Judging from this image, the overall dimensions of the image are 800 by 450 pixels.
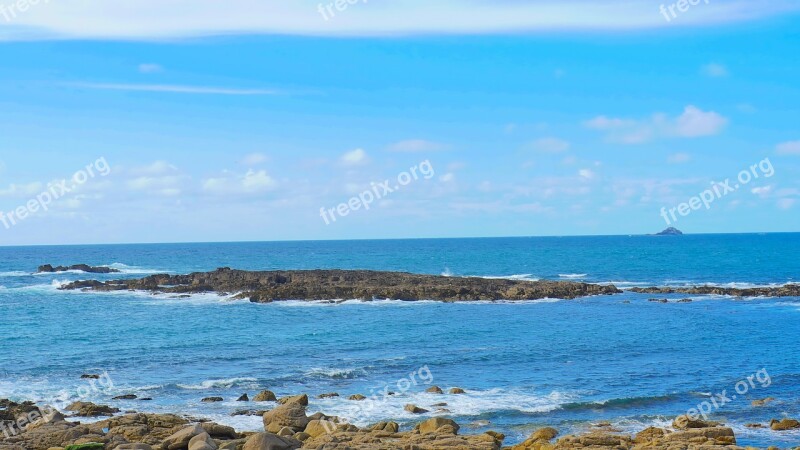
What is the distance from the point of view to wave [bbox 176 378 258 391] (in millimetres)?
35156

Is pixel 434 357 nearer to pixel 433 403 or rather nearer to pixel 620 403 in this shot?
pixel 433 403

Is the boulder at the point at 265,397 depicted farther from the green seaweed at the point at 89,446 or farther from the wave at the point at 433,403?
the green seaweed at the point at 89,446

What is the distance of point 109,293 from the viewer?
84.4 meters

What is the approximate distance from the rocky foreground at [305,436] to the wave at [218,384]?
666 cm

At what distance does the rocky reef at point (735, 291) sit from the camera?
7662 cm

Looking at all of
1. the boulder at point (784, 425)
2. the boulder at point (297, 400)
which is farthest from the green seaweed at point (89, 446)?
the boulder at point (784, 425)

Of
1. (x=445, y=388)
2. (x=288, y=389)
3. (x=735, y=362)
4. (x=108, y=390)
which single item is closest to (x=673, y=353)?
(x=735, y=362)

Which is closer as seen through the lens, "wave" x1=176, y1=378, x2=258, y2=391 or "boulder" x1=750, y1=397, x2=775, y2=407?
"boulder" x1=750, y1=397, x2=775, y2=407

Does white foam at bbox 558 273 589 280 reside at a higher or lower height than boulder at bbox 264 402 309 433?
higher

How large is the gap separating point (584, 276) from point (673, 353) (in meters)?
62.9

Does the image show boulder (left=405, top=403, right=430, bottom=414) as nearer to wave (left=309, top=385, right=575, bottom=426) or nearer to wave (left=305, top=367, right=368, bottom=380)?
wave (left=309, top=385, right=575, bottom=426)

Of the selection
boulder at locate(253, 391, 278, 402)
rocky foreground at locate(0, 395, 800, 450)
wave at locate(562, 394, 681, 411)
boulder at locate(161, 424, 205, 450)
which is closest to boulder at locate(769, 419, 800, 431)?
rocky foreground at locate(0, 395, 800, 450)

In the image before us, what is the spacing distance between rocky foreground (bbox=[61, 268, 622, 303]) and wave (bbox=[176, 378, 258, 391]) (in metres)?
38.2

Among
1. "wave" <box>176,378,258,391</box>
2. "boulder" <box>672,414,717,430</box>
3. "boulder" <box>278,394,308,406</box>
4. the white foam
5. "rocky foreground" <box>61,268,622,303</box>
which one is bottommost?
"wave" <box>176,378,258,391</box>
